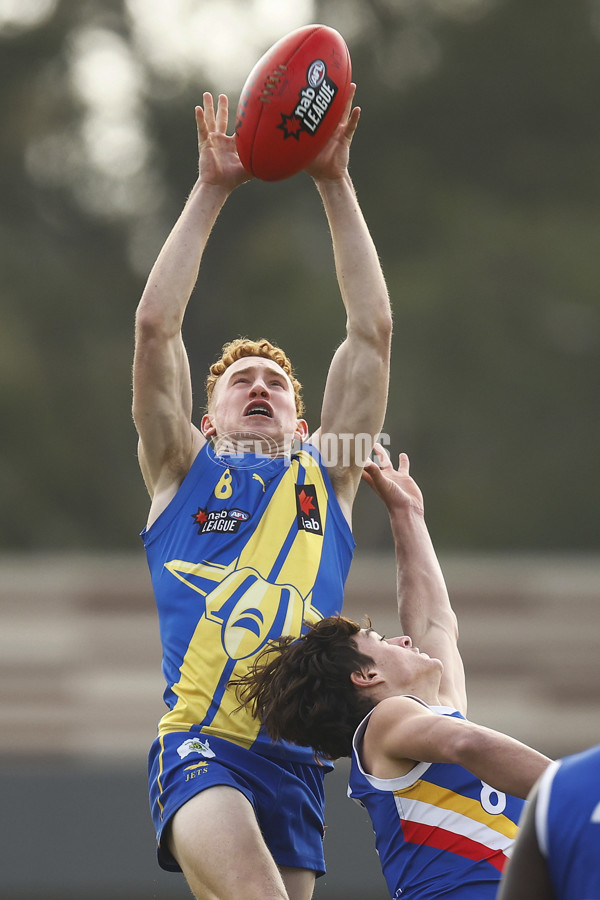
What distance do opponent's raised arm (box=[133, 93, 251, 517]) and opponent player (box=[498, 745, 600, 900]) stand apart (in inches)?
Result: 114

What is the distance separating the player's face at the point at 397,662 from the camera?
3.90 m

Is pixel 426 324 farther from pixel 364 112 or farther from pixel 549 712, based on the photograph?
pixel 549 712

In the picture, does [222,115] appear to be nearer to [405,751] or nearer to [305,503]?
[305,503]

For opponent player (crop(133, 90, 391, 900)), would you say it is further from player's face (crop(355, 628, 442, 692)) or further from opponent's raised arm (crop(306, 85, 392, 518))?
player's face (crop(355, 628, 442, 692))

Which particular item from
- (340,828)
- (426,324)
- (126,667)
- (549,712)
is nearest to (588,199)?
(426,324)

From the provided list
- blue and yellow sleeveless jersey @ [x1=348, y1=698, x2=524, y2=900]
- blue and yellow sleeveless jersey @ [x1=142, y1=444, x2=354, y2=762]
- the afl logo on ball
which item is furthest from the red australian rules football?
blue and yellow sleeveless jersey @ [x1=348, y1=698, x2=524, y2=900]

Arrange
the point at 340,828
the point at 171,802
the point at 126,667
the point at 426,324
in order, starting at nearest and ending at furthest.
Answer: the point at 171,802, the point at 340,828, the point at 126,667, the point at 426,324

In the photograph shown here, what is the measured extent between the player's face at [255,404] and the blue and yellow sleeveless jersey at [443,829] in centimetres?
171

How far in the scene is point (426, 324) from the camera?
725 inches

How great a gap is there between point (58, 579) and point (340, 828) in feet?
12.4

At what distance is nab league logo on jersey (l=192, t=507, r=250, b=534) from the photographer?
4.80m

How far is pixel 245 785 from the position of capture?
443 centimetres

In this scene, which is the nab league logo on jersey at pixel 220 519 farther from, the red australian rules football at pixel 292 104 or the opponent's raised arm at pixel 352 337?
the red australian rules football at pixel 292 104

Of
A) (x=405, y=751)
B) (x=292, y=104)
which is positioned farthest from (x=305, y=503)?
(x=405, y=751)
